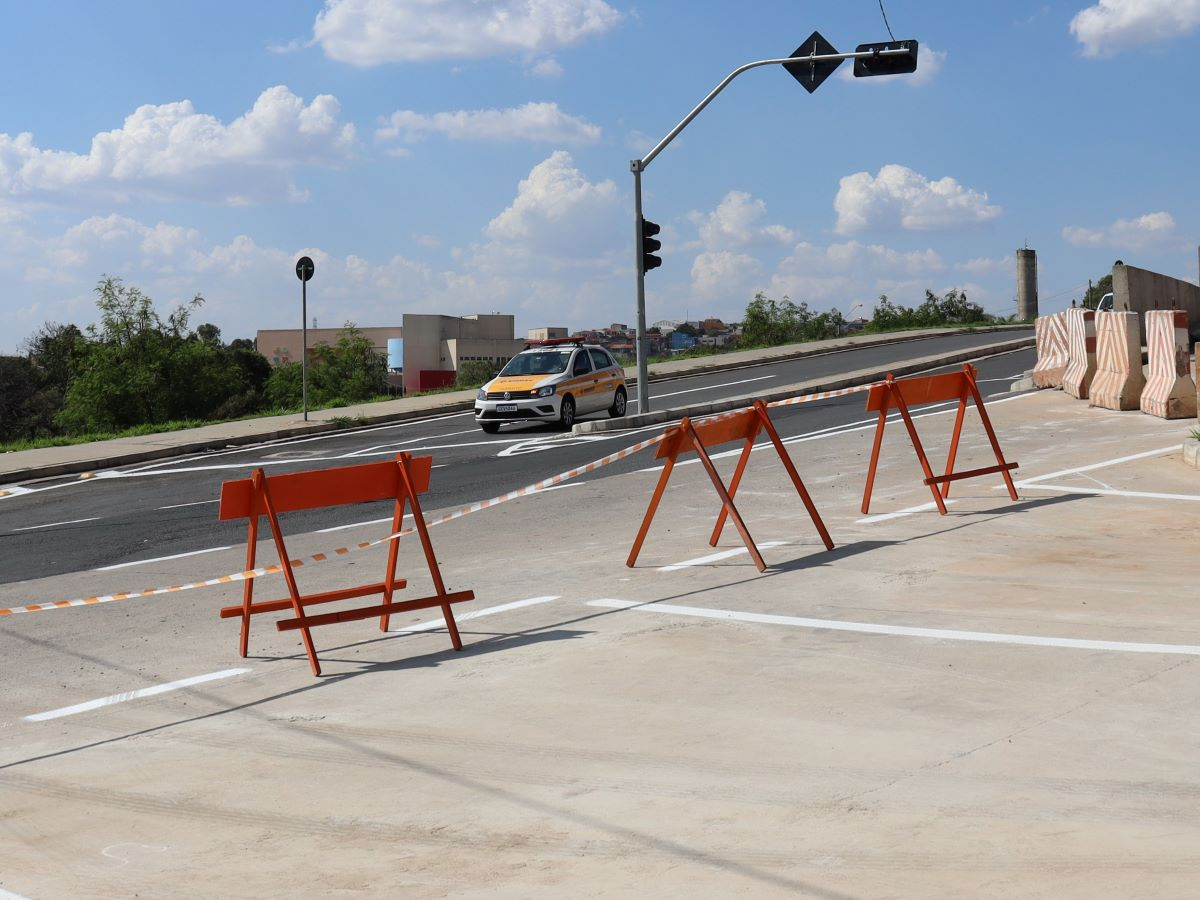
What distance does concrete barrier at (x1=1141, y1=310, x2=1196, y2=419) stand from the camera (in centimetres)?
1681

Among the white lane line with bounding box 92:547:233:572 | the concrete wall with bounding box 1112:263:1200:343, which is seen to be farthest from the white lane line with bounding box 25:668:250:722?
the concrete wall with bounding box 1112:263:1200:343

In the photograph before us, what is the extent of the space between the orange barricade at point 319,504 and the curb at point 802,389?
1025cm

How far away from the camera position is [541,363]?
24.8 m

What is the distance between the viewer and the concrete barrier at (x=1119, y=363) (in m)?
18.5

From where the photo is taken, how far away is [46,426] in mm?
70562

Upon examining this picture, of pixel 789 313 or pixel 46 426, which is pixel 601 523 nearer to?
pixel 46 426

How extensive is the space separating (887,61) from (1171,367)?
27.7 ft

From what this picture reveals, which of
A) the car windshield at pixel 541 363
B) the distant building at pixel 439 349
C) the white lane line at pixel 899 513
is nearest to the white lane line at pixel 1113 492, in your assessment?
the white lane line at pixel 899 513

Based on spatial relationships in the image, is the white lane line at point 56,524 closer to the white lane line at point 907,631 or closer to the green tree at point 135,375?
the white lane line at point 907,631

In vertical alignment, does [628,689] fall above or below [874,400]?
below

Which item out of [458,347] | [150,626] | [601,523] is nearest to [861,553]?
[601,523]

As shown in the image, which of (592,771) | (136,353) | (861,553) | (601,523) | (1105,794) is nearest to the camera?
(1105,794)

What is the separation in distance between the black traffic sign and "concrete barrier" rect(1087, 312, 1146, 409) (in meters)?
6.84

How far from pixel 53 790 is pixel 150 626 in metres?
3.61
